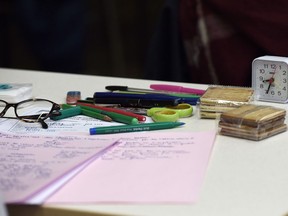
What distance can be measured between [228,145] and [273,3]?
0.59 meters

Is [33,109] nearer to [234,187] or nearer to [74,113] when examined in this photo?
[74,113]

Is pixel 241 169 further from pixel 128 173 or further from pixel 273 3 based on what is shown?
pixel 273 3

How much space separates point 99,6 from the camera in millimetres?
2867

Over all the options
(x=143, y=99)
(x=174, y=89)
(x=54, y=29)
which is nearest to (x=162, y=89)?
(x=174, y=89)

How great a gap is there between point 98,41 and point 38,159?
2.34 meters

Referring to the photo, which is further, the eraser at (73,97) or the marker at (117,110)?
the eraser at (73,97)

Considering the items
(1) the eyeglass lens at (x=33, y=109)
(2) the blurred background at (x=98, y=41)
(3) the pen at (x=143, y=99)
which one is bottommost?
(2) the blurred background at (x=98, y=41)

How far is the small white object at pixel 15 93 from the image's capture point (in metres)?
0.97

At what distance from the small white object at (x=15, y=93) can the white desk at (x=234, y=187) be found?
0.31 m

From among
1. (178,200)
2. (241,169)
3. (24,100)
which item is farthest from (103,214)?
(24,100)

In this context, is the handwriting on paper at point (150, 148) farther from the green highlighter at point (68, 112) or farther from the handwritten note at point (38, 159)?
the green highlighter at point (68, 112)

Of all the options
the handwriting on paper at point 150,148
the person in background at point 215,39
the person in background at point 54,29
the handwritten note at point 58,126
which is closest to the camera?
the handwriting on paper at point 150,148

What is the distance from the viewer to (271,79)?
0.94 meters

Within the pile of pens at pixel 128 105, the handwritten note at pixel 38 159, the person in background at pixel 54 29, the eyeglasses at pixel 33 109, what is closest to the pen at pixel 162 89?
the pile of pens at pixel 128 105
